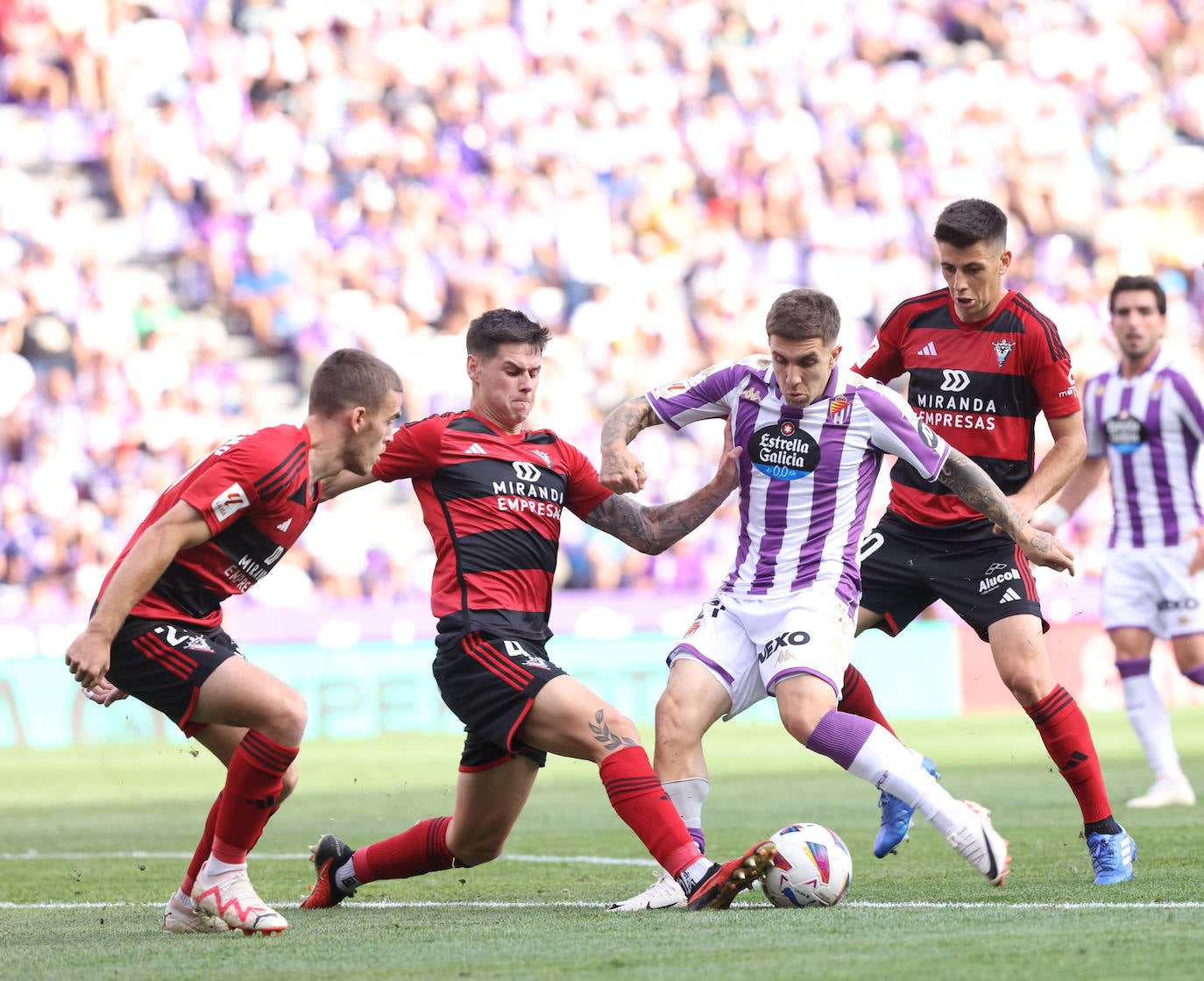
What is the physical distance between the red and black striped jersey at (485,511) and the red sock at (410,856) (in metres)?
0.85

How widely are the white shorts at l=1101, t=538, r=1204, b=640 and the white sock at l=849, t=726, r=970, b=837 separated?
459 cm

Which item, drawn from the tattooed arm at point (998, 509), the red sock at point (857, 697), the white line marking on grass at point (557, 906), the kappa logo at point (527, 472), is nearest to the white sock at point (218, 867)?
the white line marking on grass at point (557, 906)

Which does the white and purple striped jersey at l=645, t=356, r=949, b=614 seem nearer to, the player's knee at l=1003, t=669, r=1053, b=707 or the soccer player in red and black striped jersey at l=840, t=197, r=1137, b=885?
the soccer player in red and black striped jersey at l=840, t=197, r=1137, b=885

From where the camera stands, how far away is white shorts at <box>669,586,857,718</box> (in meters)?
5.94

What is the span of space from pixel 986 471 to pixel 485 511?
200 cm

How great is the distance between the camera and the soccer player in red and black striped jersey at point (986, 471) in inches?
256

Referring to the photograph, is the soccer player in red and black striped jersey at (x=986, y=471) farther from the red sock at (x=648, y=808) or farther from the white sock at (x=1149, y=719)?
the white sock at (x=1149, y=719)

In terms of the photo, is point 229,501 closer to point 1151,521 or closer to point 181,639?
point 181,639

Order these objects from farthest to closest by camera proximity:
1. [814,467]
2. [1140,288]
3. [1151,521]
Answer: [1151,521] → [1140,288] → [814,467]

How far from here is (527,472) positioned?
6156mm

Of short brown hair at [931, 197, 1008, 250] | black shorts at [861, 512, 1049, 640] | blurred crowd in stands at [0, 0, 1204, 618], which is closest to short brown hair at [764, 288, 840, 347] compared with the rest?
short brown hair at [931, 197, 1008, 250]

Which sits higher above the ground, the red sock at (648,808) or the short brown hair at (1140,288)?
the short brown hair at (1140,288)

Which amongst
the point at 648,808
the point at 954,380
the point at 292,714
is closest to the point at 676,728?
the point at 648,808

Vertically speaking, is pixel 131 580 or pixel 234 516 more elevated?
pixel 234 516
